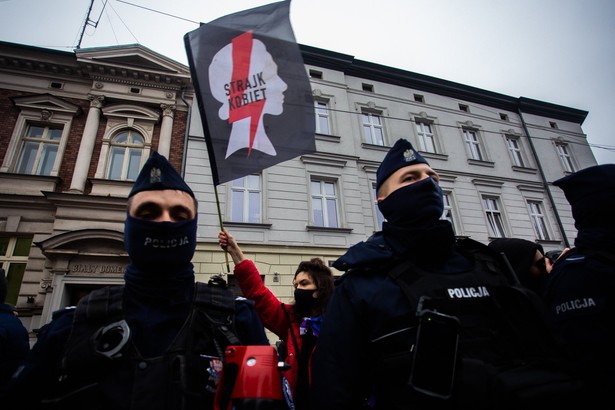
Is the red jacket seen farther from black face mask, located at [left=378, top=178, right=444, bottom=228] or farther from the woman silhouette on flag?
black face mask, located at [left=378, top=178, right=444, bottom=228]

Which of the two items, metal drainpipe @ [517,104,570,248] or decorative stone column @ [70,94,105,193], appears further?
metal drainpipe @ [517,104,570,248]

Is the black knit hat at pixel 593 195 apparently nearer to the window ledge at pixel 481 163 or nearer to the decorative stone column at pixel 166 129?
the decorative stone column at pixel 166 129

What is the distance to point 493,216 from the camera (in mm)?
11789

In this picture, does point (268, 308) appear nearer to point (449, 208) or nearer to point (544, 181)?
point (449, 208)

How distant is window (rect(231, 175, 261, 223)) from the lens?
8766 mm

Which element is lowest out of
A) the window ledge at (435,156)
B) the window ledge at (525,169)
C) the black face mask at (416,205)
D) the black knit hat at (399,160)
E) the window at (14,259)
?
the black face mask at (416,205)

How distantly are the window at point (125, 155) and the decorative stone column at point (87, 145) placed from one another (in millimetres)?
517

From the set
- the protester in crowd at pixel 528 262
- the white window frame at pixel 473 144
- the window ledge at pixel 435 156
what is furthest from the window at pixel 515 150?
the protester in crowd at pixel 528 262

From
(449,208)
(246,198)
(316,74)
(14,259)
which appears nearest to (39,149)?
(14,259)

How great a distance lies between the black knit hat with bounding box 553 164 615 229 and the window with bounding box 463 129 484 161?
12.4 metres

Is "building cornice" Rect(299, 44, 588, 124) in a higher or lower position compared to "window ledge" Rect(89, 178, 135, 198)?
higher

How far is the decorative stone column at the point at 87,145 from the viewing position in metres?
8.08

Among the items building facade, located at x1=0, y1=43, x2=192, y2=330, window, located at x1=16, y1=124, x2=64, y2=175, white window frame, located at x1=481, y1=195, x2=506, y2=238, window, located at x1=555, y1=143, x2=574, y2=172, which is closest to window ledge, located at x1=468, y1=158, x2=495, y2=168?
white window frame, located at x1=481, y1=195, x2=506, y2=238

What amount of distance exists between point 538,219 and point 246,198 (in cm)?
1226
